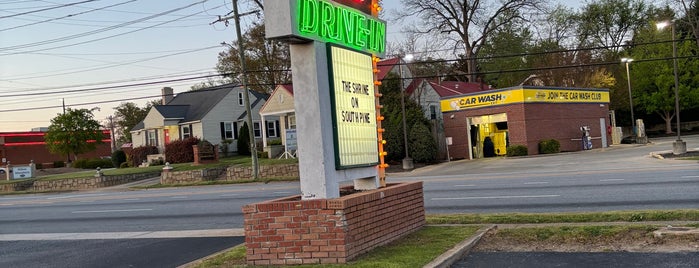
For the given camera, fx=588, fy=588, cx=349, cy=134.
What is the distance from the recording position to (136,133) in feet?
182

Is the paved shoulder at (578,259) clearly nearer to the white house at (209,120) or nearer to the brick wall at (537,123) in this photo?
the brick wall at (537,123)

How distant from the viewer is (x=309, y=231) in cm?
699

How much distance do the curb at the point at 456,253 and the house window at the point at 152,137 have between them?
4728cm

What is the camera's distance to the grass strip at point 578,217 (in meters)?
8.96

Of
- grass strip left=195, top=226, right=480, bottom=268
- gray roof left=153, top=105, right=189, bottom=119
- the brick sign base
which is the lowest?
grass strip left=195, top=226, right=480, bottom=268

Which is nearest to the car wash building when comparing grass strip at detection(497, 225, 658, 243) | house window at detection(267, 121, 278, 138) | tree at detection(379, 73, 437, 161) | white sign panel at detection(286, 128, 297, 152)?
tree at detection(379, 73, 437, 161)

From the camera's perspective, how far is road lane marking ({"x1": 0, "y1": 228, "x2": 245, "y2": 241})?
11.4 m

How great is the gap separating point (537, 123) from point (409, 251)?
97.1 feet

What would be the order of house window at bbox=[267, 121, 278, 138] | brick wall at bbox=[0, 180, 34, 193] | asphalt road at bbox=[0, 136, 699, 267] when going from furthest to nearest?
house window at bbox=[267, 121, 278, 138] → brick wall at bbox=[0, 180, 34, 193] → asphalt road at bbox=[0, 136, 699, 267]

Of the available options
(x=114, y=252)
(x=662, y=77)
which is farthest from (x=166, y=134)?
(x=662, y=77)

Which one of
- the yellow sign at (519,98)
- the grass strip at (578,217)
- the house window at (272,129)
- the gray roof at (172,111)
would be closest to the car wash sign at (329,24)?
the grass strip at (578,217)

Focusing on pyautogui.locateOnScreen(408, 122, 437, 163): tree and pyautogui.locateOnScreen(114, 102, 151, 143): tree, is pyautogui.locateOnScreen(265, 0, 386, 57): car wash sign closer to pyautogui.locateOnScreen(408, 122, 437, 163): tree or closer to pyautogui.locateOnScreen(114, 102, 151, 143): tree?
pyautogui.locateOnScreen(408, 122, 437, 163): tree

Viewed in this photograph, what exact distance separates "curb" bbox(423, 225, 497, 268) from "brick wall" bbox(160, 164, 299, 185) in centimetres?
2354

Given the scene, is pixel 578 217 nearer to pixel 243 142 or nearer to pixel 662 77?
pixel 243 142
